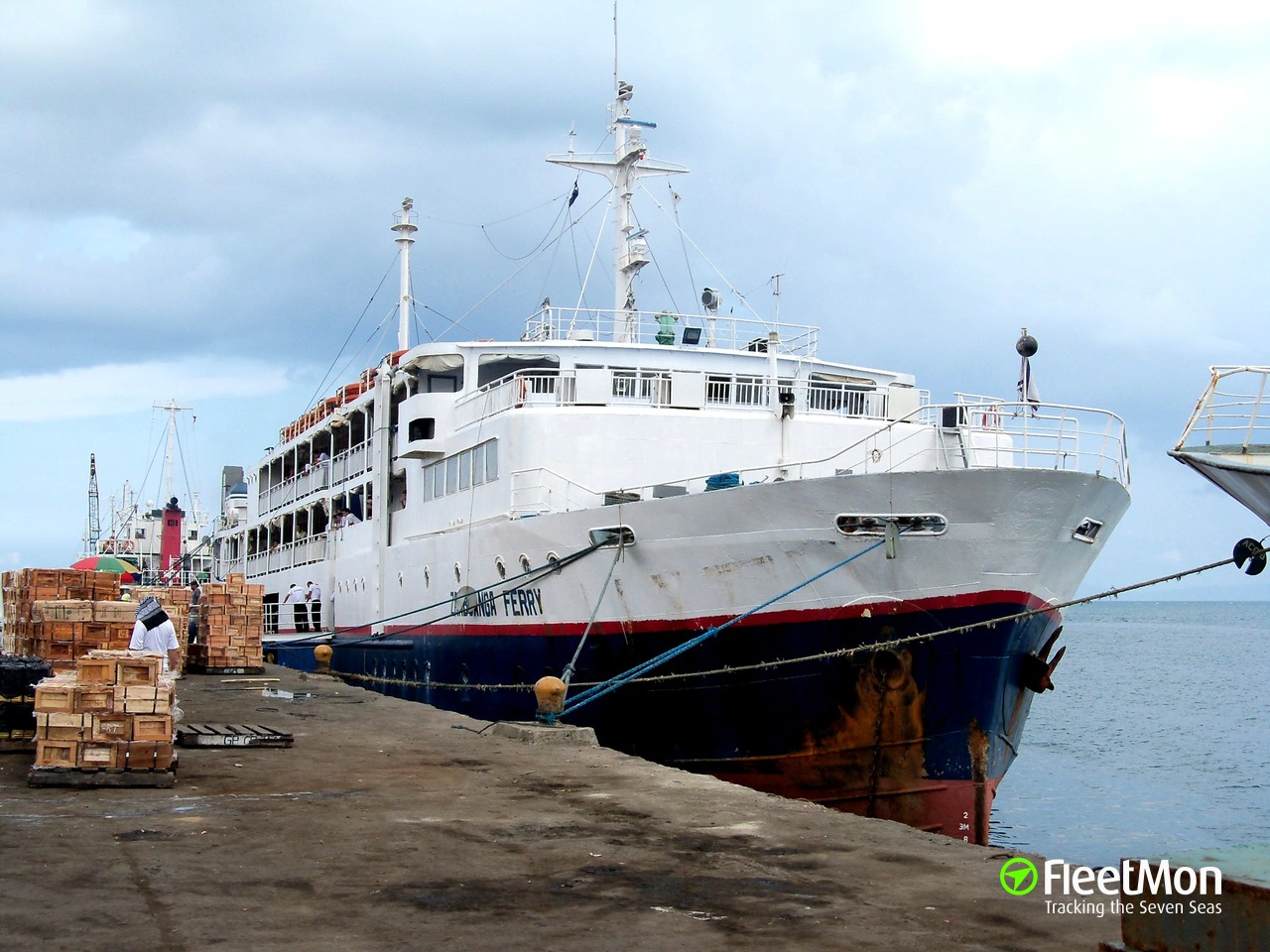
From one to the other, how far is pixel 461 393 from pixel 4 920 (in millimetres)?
16836

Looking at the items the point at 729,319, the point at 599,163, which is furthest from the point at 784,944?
Result: the point at 599,163

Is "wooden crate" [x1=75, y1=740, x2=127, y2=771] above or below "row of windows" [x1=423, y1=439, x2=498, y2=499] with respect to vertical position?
below

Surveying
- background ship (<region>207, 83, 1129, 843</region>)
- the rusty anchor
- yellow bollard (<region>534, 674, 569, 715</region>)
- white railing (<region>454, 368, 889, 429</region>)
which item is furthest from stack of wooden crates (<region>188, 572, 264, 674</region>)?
the rusty anchor

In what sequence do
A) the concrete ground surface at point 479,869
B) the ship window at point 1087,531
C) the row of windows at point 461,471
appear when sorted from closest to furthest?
the concrete ground surface at point 479,869 → the ship window at point 1087,531 → the row of windows at point 461,471

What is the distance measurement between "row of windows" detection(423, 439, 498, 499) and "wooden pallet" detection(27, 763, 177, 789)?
10.0 meters

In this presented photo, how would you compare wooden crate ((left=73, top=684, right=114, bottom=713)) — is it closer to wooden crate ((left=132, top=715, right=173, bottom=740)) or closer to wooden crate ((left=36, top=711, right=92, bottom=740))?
wooden crate ((left=36, top=711, right=92, bottom=740))

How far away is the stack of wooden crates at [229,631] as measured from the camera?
78.0ft

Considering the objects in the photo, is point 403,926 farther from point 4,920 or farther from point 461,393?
point 461,393

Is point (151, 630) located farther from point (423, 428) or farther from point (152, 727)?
point (423, 428)

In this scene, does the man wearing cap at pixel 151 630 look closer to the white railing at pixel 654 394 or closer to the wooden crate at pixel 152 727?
the wooden crate at pixel 152 727

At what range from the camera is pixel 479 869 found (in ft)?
23.6

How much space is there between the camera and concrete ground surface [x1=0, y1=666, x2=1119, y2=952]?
582cm

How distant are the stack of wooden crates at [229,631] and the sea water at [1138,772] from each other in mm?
13990

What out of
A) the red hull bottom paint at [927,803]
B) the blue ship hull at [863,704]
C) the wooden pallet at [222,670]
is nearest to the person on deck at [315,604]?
the wooden pallet at [222,670]
